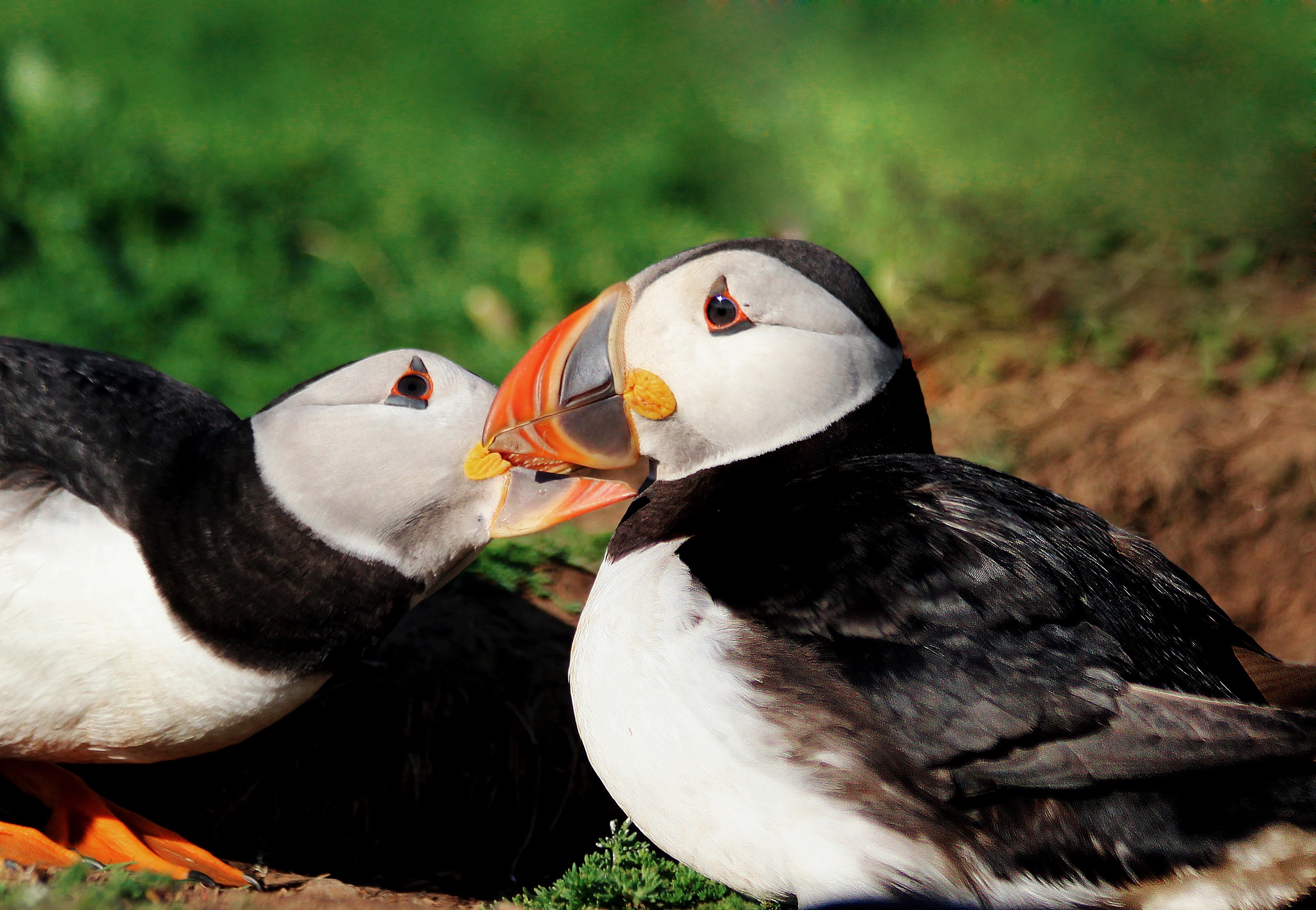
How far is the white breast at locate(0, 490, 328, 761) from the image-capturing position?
2.61 meters

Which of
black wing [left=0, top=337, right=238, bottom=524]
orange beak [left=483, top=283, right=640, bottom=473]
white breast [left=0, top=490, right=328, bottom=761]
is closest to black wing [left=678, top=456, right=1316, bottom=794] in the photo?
orange beak [left=483, top=283, right=640, bottom=473]

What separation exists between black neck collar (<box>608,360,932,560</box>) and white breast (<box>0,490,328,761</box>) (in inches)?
35.9

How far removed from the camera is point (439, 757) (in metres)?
3.64

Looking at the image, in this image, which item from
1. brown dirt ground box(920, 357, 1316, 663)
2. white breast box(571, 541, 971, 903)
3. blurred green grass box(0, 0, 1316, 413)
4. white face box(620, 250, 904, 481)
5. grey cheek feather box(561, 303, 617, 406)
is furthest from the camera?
blurred green grass box(0, 0, 1316, 413)

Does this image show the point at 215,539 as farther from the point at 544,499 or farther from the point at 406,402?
the point at 544,499

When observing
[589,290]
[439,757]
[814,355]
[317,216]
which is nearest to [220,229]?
[317,216]

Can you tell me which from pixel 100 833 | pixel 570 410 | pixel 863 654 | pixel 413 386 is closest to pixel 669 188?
pixel 413 386

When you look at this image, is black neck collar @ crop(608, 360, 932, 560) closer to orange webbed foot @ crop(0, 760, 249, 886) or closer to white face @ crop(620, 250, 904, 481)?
white face @ crop(620, 250, 904, 481)

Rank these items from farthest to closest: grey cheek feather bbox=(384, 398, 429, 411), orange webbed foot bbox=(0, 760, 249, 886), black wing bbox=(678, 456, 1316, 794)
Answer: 1. orange webbed foot bbox=(0, 760, 249, 886)
2. grey cheek feather bbox=(384, 398, 429, 411)
3. black wing bbox=(678, 456, 1316, 794)

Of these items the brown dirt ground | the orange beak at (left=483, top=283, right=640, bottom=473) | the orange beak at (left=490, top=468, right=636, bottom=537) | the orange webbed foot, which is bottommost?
the orange webbed foot

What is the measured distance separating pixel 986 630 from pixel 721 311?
0.88 m

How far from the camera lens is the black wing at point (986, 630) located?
6.81ft

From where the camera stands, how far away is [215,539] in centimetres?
274

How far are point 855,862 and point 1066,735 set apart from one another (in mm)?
429
